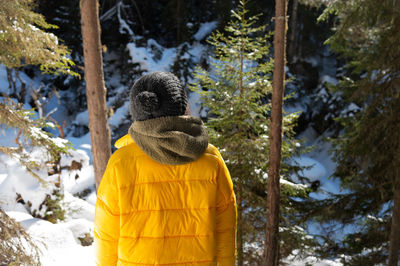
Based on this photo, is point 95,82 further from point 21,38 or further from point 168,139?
point 168,139

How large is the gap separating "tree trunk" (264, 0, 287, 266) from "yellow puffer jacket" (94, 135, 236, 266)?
366 cm

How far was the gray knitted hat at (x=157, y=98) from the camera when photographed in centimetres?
152

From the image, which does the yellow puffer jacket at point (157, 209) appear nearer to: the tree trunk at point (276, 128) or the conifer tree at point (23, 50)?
the conifer tree at point (23, 50)

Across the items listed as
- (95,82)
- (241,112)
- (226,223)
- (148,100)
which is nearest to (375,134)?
(241,112)

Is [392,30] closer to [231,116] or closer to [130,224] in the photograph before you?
[231,116]

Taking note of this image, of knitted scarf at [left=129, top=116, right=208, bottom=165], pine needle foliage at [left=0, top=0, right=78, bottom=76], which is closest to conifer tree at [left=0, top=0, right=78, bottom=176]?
pine needle foliage at [left=0, top=0, right=78, bottom=76]

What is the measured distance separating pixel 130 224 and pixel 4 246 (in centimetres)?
274

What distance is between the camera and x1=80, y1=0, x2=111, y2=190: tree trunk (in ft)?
19.1

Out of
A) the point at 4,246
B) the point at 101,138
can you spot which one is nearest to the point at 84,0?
the point at 101,138

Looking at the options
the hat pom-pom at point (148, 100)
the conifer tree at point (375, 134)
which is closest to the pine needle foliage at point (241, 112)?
the conifer tree at point (375, 134)

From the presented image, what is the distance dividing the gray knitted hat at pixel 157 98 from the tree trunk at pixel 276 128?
3847 millimetres

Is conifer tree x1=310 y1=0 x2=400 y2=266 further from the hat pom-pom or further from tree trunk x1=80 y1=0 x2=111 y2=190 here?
the hat pom-pom

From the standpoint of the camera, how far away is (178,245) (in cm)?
167

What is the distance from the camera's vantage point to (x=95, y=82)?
Result: 19.7 feet
